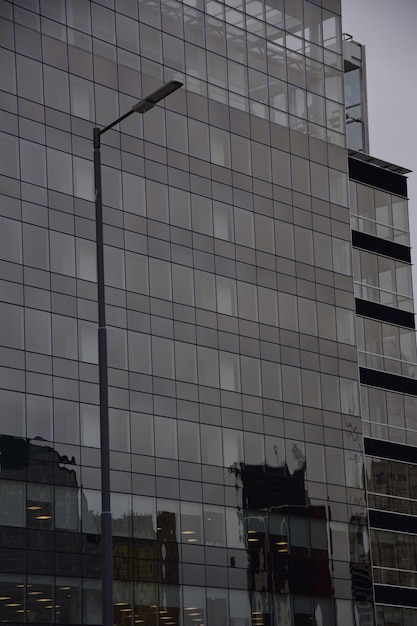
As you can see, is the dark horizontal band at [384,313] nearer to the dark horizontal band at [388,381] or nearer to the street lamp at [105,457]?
the dark horizontal band at [388,381]

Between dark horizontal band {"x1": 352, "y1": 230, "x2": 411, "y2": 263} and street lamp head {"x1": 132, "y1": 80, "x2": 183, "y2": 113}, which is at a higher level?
dark horizontal band {"x1": 352, "y1": 230, "x2": 411, "y2": 263}

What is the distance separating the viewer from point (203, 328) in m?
55.2

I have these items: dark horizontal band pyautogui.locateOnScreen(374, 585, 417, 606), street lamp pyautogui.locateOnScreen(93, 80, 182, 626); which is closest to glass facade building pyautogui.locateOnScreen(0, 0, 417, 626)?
dark horizontal band pyautogui.locateOnScreen(374, 585, 417, 606)

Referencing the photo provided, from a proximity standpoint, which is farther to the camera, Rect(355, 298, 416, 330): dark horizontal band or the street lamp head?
Rect(355, 298, 416, 330): dark horizontal band

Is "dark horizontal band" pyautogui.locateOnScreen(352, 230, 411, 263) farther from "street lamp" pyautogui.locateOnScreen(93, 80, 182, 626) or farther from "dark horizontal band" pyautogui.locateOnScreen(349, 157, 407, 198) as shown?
"street lamp" pyautogui.locateOnScreen(93, 80, 182, 626)

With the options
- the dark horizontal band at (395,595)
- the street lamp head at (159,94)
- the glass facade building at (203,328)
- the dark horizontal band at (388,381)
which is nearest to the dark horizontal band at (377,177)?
the glass facade building at (203,328)

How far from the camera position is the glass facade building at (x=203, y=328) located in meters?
48.4

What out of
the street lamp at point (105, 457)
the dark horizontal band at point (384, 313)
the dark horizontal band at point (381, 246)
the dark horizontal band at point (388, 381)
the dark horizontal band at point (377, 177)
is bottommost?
the street lamp at point (105, 457)

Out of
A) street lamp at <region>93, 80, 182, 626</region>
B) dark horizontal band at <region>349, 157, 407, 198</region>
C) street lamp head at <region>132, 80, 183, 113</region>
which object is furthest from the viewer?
dark horizontal band at <region>349, 157, 407, 198</region>

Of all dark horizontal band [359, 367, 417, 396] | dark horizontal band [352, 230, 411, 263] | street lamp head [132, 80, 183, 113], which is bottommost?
street lamp head [132, 80, 183, 113]

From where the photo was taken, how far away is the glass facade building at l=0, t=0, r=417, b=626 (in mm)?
48406

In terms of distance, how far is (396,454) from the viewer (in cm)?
6269

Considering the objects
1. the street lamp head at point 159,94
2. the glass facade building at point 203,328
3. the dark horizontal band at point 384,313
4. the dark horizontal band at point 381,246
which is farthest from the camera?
the dark horizontal band at point 381,246

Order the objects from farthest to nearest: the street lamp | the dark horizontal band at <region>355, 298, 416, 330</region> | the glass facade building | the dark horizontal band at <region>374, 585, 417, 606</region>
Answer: the dark horizontal band at <region>355, 298, 416, 330</region> → the dark horizontal band at <region>374, 585, 417, 606</region> → the glass facade building → the street lamp
